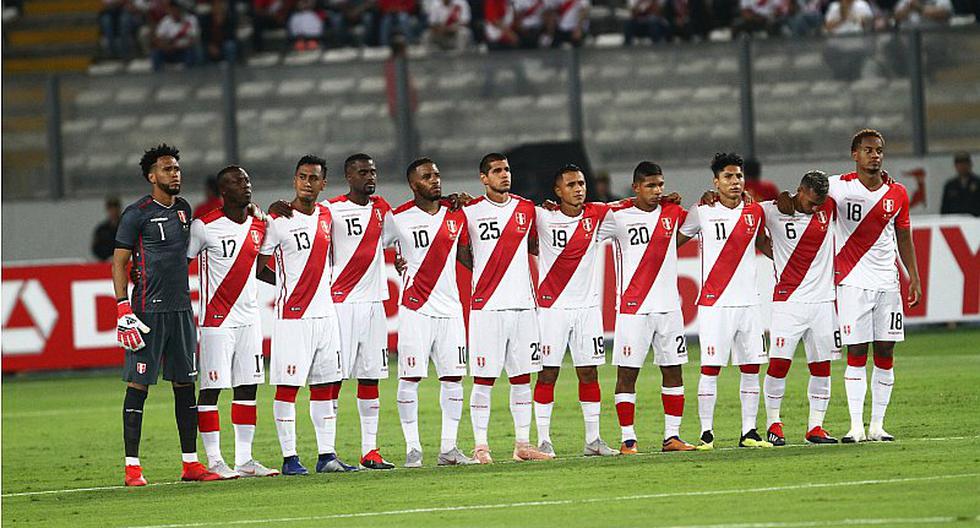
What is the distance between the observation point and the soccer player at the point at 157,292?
1264 centimetres

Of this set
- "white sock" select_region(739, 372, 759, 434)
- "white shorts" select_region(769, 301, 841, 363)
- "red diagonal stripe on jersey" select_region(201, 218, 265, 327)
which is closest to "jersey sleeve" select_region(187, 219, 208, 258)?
"red diagonal stripe on jersey" select_region(201, 218, 265, 327)

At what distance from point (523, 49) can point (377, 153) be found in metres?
2.50

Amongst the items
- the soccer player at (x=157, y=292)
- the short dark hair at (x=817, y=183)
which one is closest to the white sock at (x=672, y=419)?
the short dark hair at (x=817, y=183)

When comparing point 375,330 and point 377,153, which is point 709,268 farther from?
point 377,153

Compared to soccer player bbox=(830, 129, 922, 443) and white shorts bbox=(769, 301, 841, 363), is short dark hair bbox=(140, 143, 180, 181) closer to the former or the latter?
white shorts bbox=(769, 301, 841, 363)

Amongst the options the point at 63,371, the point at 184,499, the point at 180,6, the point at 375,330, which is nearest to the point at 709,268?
the point at 375,330

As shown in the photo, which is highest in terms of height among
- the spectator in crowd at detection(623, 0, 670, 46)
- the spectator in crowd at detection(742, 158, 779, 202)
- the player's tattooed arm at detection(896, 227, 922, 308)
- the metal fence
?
the spectator in crowd at detection(623, 0, 670, 46)

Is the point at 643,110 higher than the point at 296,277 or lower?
higher

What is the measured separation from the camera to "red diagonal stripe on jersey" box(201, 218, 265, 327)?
1283 cm

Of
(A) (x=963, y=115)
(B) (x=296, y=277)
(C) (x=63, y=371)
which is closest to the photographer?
(B) (x=296, y=277)

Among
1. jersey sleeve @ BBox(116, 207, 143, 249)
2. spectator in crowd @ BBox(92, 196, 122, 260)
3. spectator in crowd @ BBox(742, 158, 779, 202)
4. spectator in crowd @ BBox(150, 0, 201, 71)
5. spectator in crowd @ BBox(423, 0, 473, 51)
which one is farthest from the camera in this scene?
spectator in crowd @ BBox(150, 0, 201, 71)

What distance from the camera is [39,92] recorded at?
1023 inches

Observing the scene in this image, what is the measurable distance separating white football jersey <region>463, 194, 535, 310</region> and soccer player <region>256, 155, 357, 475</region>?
104cm

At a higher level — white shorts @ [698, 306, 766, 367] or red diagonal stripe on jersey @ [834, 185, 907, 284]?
red diagonal stripe on jersey @ [834, 185, 907, 284]
